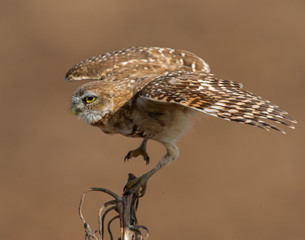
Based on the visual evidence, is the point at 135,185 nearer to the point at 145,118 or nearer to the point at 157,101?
the point at 145,118

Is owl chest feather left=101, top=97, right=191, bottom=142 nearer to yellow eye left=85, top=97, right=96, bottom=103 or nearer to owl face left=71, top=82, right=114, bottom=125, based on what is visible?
owl face left=71, top=82, right=114, bottom=125

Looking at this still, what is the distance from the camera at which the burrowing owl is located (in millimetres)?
4996

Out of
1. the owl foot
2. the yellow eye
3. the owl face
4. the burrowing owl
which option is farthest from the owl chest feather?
the owl foot

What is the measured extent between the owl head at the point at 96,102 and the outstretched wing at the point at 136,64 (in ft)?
2.52

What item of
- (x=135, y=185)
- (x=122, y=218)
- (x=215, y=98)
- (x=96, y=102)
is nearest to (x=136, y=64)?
(x=96, y=102)

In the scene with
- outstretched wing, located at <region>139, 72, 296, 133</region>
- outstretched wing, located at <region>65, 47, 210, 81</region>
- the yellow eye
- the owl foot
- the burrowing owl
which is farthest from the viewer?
outstretched wing, located at <region>65, 47, 210, 81</region>

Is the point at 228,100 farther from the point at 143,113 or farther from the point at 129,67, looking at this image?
the point at 129,67

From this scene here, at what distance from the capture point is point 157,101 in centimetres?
539

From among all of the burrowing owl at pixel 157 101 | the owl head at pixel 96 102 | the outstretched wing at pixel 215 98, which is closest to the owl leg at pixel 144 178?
the burrowing owl at pixel 157 101

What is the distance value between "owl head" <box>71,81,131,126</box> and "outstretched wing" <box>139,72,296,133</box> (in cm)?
41

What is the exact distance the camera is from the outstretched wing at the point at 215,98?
16.0ft

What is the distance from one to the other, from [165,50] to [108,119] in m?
1.73

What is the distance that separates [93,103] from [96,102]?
3 cm

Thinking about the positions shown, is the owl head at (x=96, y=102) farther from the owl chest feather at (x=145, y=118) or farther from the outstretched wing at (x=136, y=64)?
the outstretched wing at (x=136, y=64)
